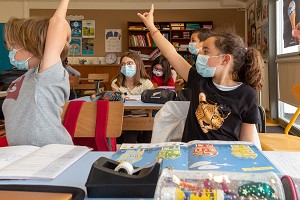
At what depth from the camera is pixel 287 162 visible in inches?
35.0

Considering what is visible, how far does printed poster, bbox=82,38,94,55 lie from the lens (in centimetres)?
903

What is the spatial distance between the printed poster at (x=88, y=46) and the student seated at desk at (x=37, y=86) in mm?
7821

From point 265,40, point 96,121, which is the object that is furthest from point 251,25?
point 96,121

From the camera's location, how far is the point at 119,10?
29.0ft

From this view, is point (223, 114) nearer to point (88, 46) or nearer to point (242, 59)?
point (242, 59)

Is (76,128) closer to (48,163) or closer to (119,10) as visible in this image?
(48,163)

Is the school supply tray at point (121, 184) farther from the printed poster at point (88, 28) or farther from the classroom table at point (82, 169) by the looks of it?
the printed poster at point (88, 28)

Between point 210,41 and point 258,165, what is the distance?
1.08m

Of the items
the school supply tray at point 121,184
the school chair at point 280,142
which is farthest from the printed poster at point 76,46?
the school supply tray at point 121,184

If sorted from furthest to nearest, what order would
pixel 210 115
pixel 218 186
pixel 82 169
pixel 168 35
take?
1. pixel 168 35
2. pixel 210 115
3. pixel 82 169
4. pixel 218 186

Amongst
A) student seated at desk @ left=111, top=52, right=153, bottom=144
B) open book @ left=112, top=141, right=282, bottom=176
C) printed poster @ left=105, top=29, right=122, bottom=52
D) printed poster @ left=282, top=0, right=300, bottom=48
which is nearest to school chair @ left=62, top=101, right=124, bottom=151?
open book @ left=112, top=141, right=282, bottom=176

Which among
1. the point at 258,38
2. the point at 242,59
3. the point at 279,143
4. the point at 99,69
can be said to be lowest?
the point at 279,143

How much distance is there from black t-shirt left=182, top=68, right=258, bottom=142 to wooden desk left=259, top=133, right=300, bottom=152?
61 cm

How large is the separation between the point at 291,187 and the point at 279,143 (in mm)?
1895
